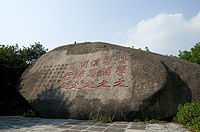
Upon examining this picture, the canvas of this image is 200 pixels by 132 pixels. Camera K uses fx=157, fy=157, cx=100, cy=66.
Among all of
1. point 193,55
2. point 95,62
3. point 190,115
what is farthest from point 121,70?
point 193,55

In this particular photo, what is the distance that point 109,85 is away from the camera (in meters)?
5.44

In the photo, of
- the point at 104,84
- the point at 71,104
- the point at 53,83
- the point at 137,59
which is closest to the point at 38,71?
the point at 53,83

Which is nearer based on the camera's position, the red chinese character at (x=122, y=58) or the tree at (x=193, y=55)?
the red chinese character at (x=122, y=58)

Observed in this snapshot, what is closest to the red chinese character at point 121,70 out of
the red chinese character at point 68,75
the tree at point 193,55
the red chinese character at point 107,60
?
the red chinese character at point 107,60

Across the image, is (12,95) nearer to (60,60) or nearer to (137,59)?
(60,60)

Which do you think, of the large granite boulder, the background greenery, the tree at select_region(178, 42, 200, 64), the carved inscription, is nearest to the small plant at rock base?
the large granite boulder

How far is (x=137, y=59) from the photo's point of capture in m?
5.57

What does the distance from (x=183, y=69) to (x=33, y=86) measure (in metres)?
6.32

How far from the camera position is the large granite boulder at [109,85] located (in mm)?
4730

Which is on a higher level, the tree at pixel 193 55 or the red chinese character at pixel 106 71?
the tree at pixel 193 55

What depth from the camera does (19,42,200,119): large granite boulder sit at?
4.73 metres

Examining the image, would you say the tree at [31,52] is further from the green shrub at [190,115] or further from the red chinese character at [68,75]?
the green shrub at [190,115]

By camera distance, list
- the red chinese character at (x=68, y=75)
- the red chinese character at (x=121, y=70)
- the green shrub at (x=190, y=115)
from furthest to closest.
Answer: the red chinese character at (x=68, y=75) → the red chinese character at (x=121, y=70) → the green shrub at (x=190, y=115)

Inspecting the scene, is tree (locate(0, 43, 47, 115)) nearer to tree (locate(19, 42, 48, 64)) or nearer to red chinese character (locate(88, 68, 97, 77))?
tree (locate(19, 42, 48, 64))
